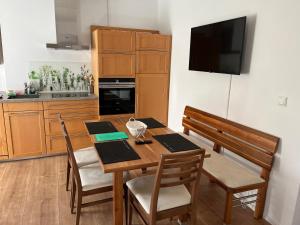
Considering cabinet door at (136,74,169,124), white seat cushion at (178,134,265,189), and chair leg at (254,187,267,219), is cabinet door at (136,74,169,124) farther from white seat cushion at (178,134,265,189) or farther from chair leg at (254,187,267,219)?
chair leg at (254,187,267,219)

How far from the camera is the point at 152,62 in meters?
3.82

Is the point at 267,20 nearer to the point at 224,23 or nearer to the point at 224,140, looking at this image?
the point at 224,23

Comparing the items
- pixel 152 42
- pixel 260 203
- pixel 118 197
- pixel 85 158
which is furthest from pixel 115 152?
pixel 152 42

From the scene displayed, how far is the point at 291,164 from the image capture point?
78.7 inches

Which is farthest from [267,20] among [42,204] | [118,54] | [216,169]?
[42,204]

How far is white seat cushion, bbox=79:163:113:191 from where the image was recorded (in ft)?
6.44

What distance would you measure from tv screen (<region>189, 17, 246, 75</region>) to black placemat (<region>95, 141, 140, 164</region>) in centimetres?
138

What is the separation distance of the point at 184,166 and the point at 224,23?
1.73m

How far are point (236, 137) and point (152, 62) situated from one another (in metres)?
1.93

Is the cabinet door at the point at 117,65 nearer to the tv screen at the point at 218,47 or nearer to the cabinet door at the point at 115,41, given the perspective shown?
the cabinet door at the point at 115,41

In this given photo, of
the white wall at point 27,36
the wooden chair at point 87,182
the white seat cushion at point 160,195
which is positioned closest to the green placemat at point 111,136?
the wooden chair at point 87,182

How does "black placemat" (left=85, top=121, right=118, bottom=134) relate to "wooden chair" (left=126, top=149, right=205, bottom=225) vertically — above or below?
above

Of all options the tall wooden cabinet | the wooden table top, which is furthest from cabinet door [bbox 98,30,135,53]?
the wooden table top

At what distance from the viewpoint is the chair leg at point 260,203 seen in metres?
2.19
